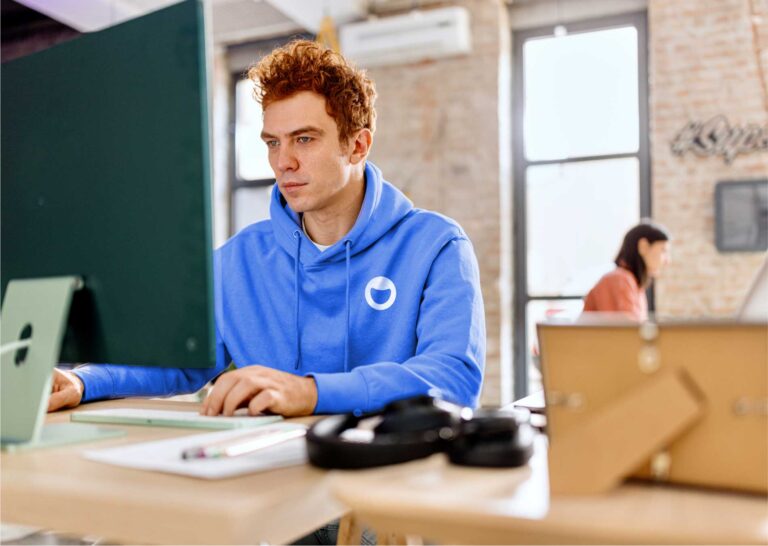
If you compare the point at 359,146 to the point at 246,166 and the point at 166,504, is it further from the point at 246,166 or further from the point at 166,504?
the point at 246,166

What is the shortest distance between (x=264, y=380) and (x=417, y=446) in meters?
0.38

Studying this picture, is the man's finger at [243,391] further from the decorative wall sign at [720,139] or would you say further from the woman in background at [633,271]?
the decorative wall sign at [720,139]

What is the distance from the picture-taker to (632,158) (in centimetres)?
491

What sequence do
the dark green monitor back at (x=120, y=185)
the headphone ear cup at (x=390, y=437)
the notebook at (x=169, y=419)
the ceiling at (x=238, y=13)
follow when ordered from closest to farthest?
the headphone ear cup at (x=390, y=437) < the dark green monitor back at (x=120, y=185) < the notebook at (x=169, y=419) < the ceiling at (x=238, y=13)

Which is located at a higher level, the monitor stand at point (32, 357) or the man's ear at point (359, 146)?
the man's ear at point (359, 146)

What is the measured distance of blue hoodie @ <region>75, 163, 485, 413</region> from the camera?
1326 millimetres

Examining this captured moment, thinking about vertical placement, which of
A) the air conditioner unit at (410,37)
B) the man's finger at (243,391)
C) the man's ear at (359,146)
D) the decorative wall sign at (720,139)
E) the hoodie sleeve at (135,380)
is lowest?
the hoodie sleeve at (135,380)

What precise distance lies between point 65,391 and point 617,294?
3418mm

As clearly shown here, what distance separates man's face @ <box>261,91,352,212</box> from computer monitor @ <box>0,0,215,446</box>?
0.62 metres

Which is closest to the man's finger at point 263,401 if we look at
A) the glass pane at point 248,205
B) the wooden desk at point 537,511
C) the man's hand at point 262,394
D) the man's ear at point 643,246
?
the man's hand at point 262,394

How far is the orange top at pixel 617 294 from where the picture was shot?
4.09 m

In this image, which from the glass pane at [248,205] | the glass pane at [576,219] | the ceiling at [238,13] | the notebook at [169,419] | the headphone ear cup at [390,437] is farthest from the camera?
the glass pane at [248,205]

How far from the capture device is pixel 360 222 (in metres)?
1.50

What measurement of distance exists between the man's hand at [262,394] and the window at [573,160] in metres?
4.02
